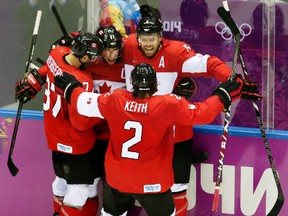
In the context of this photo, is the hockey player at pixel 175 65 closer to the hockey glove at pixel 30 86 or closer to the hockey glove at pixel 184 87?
the hockey glove at pixel 184 87

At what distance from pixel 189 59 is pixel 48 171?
1081 millimetres

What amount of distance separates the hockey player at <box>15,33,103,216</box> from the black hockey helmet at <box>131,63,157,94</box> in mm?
360

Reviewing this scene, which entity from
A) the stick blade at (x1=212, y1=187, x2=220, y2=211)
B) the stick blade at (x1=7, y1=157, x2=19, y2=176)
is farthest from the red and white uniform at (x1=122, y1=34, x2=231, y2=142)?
the stick blade at (x1=7, y1=157, x2=19, y2=176)

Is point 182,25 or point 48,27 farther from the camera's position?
point 48,27

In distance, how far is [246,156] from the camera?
13.8 feet

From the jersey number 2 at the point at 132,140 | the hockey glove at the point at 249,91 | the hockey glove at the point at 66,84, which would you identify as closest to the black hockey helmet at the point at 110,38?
the hockey glove at the point at 66,84

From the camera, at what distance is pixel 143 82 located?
11.8ft

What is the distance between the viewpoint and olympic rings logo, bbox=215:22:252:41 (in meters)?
4.44

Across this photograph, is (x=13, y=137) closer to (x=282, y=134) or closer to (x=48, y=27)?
(x=48, y=27)

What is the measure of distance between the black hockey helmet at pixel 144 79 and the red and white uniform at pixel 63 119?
0.39 m

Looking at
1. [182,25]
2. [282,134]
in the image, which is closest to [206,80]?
[182,25]

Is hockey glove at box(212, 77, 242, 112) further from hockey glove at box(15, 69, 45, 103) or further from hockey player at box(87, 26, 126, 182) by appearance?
hockey glove at box(15, 69, 45, 103)

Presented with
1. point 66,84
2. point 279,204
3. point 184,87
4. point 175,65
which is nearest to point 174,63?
point 175,65

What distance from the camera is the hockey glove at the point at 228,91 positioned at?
146 inches
